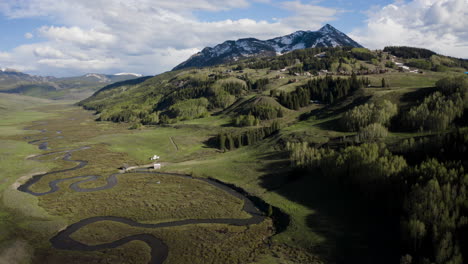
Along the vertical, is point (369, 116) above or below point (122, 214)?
above

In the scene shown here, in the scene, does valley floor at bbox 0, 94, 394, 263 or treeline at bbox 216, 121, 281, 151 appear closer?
valley floor at bbox 0, 94, 394, 263

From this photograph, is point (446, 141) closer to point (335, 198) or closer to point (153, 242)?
point (335, 198)

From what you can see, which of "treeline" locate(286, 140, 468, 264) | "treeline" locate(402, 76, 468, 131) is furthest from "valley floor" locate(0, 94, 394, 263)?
"treeline" locate(402, 76, 468, 131)

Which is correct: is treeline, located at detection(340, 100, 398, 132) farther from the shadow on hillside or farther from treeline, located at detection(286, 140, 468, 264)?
the shadow on hillside

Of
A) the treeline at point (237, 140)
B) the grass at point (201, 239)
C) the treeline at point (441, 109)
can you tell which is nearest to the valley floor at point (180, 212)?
the grass at point (201, 239)

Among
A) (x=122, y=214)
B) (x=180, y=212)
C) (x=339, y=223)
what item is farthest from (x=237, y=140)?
(x=339, y=223)

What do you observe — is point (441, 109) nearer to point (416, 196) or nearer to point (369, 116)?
point (369, 116)

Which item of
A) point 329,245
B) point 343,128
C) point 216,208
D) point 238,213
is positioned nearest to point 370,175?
point 329,245
